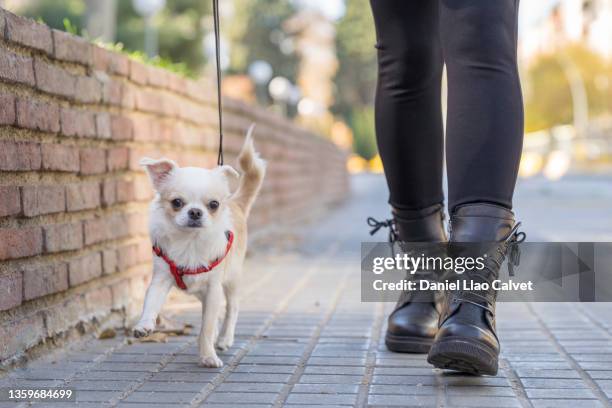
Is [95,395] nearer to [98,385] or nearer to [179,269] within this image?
[98,385]

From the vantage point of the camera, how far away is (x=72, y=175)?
3455mm

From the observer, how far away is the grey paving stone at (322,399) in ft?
7.86

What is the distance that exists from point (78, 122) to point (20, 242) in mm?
733

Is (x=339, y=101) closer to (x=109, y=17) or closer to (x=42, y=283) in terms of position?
(x=109, y=17)

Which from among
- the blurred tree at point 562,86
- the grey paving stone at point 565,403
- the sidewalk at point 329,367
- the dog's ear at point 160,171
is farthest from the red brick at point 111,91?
the blurred tree at point 562,86

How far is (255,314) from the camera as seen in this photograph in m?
4.01

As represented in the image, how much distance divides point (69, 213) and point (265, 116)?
521 centimetres

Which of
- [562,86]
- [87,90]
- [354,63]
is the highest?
[354,63]

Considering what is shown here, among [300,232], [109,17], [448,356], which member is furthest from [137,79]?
[109,17]

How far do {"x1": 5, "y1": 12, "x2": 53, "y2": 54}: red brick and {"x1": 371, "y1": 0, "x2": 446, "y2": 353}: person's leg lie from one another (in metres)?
1.15

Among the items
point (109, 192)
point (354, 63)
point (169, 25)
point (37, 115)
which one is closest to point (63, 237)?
point (37, 115)

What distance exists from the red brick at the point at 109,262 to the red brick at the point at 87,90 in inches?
24.5

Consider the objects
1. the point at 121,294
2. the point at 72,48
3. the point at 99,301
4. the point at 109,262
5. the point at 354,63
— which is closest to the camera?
the point at 72,48

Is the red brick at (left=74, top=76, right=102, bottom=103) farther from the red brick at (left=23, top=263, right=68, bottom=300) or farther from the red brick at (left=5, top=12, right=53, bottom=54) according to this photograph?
the red brick at (left=23, top=263, right=68, bottom=300)
